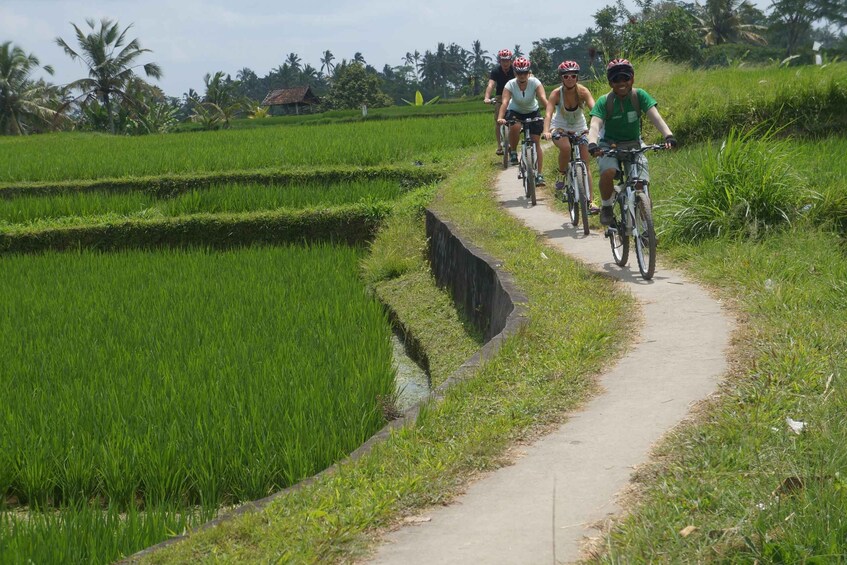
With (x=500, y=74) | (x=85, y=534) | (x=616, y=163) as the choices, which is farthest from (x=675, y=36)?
(x=85, y=534)

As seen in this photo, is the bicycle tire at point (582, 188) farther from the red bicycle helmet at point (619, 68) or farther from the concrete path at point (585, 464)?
the concrete path at point (585, 464)

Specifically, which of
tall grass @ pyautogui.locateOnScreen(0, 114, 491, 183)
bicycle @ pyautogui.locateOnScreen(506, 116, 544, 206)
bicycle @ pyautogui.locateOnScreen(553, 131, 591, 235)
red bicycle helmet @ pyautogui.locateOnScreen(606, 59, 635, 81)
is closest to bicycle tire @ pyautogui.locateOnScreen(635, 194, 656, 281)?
red bicycle helmet @ pyautogui.locateOnScreen(606, 59, 635, 81)

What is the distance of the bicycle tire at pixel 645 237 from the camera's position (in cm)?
655

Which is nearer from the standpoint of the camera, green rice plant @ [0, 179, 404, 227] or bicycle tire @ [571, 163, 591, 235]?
bicycle tire @ [571, 163, 591, 235]

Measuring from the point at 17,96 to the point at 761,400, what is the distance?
44.9 m

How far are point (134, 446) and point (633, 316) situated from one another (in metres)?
2.80

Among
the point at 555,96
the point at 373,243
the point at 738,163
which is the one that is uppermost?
the point at 555,96

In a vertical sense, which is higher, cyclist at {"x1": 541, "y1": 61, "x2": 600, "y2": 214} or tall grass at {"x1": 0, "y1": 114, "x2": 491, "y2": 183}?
cyclist at {"x1": 541, "y1": 61, "x2": 600, "y2": 214}

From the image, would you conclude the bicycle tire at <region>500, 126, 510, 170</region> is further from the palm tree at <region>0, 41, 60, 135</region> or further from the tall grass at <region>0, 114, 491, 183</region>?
the palm tree at <region>0, 41, 60, 135</region>

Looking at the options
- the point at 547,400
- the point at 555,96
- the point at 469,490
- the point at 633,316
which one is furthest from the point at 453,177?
the point at 469,490

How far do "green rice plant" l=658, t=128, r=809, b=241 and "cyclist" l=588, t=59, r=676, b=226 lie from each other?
85 cm

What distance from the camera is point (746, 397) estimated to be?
4.15m

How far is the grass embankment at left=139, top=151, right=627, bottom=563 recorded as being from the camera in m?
3.24

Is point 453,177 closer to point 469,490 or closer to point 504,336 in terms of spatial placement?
point 504,336
